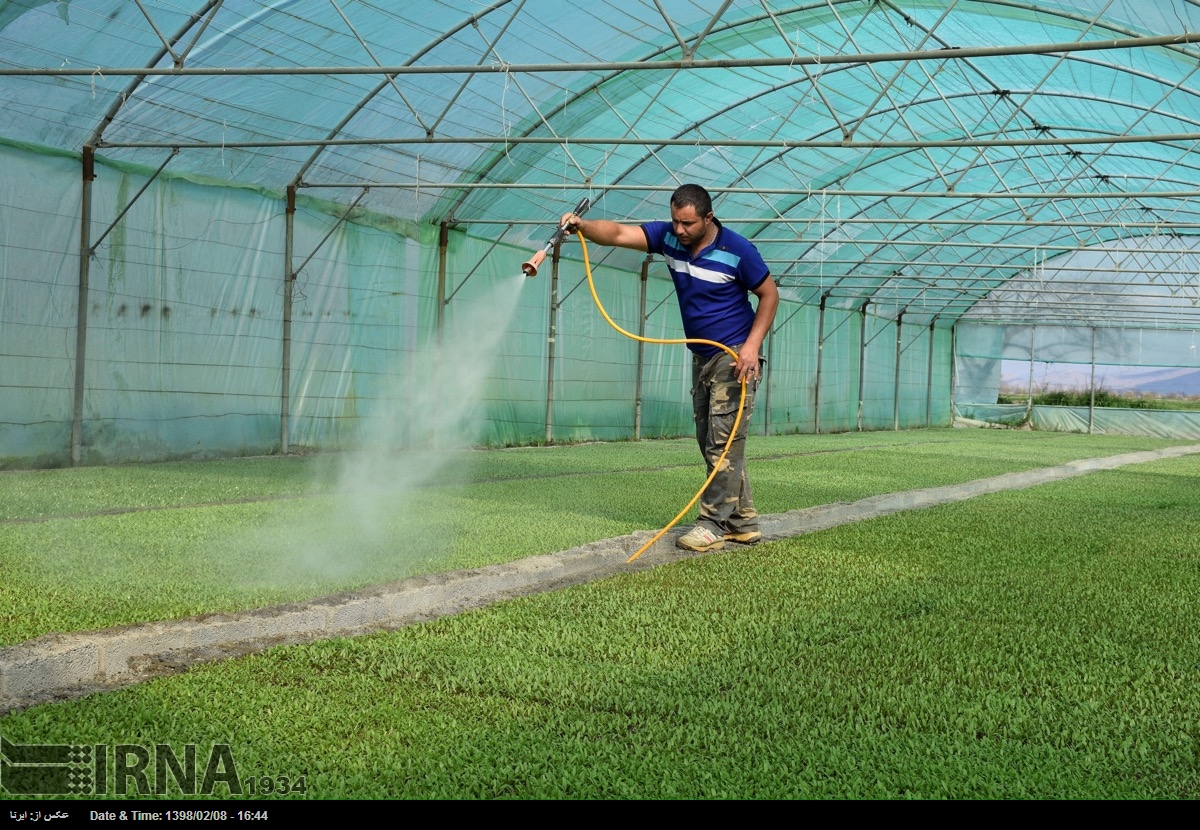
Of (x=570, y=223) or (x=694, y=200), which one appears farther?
(x=694, y=200)

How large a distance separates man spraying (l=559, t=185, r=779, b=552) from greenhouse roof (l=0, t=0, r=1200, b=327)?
3995 mm

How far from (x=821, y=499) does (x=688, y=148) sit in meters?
9.11

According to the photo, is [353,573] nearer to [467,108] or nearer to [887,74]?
[467,108]

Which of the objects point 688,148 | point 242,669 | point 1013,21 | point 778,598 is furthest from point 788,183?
point 242,669

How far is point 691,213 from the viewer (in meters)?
5.64

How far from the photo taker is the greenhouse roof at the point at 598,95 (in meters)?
10.8

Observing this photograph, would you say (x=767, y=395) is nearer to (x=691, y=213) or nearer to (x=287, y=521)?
(x=287, y=521)

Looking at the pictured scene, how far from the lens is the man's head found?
18.5 ft

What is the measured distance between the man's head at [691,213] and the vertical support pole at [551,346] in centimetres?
1297

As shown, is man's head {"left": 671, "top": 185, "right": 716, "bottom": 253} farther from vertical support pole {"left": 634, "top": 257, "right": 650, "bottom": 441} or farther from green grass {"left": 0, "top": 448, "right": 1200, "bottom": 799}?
vertical support pole {"left": 634, "top": 257, "right": 650, "bottom": 441}

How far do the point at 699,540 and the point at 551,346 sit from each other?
42.4 ft

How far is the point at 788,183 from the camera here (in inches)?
816

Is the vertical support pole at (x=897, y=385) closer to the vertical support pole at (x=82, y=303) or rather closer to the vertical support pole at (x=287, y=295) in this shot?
the vertical support pole at (x=287, y=295)

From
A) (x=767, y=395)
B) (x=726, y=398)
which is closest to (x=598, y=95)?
(x=726, y=398)
